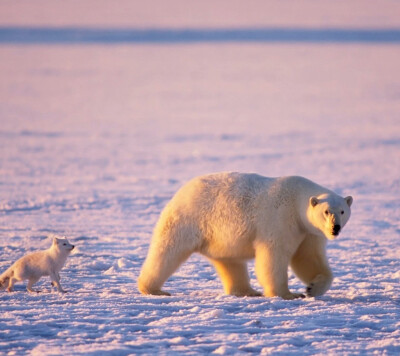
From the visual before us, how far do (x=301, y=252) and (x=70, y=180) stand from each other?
775cm

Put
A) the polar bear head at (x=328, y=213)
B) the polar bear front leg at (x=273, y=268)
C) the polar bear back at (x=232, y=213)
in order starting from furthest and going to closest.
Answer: the polar bear back at (x=232, y=213) → the polar bear front leg at (x=273, y=268) → the polar bear head at (x=328, y=213)

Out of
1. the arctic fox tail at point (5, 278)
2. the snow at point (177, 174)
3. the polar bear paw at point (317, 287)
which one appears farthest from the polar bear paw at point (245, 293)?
the arctic fox tail at point (5, 278)

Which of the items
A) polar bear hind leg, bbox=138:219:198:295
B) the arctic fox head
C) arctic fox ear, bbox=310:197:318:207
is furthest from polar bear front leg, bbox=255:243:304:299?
the arctic fox head

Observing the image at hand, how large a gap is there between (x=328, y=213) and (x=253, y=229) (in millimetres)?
635

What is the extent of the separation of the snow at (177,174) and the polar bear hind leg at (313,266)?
15 centimetres

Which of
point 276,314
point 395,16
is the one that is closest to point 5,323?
point 276,314

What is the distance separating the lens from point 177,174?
14.6 m

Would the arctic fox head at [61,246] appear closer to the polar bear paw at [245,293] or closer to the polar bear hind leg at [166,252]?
the polar bear hind leg at [166,252]

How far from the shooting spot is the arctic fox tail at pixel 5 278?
6.18 metres

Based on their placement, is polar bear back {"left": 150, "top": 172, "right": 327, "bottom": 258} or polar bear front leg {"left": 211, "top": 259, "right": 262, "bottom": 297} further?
polar bear front leg {"left": 211, "top": 259, "right": 262, "bottom": 297}

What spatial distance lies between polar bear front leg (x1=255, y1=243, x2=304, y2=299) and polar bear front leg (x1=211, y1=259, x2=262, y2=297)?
532 mm

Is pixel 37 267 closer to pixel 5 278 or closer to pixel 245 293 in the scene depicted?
pixel 5 278

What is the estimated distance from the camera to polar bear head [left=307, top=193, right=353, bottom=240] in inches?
227

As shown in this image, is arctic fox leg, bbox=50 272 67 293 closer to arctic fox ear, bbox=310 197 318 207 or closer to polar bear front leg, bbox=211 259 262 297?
polar bear front leg, bbox=211 259 262 297
